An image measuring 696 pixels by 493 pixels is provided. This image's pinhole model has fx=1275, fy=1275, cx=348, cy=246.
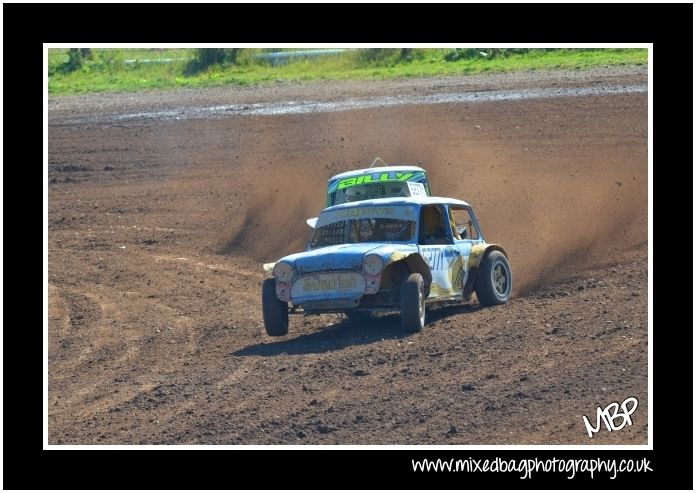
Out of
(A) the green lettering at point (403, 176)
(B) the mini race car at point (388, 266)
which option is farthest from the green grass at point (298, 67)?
(B) the mini race car at point (388, 266)

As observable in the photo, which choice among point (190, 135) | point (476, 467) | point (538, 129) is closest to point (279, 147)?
point (190, 135)

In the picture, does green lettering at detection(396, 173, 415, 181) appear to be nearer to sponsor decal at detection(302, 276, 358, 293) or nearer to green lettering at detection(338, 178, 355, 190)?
green lettering at detection(338, 178, 355, 190)

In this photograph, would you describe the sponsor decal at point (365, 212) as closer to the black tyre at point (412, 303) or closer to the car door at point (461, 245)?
the car door at point (461, 245)

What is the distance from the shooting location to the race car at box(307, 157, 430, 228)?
636 inches

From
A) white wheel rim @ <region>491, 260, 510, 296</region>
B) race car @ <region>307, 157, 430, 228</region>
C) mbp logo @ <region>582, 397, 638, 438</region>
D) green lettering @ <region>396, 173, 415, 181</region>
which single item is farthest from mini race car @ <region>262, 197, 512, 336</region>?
mbp logo @ <region>582, 397, 638, 438</region>

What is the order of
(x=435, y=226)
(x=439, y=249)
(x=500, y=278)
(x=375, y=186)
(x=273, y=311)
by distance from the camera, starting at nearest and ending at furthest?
(x=273, y=311)
(x=439, y=249)
(x=435, y=226)
(x=500, y=278)
(x=375, y=186)

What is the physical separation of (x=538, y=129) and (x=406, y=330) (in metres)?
12.8

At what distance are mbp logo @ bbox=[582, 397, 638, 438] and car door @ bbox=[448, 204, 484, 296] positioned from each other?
14.7ft

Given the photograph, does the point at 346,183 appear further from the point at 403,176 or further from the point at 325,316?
the point at 325,316

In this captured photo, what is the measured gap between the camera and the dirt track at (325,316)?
9.75 metres

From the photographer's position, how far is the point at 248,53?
3569cm

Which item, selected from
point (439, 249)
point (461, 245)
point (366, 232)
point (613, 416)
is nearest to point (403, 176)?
point (461, 245)

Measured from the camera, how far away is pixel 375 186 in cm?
1623

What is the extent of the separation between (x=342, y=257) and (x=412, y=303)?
83 centimetres
